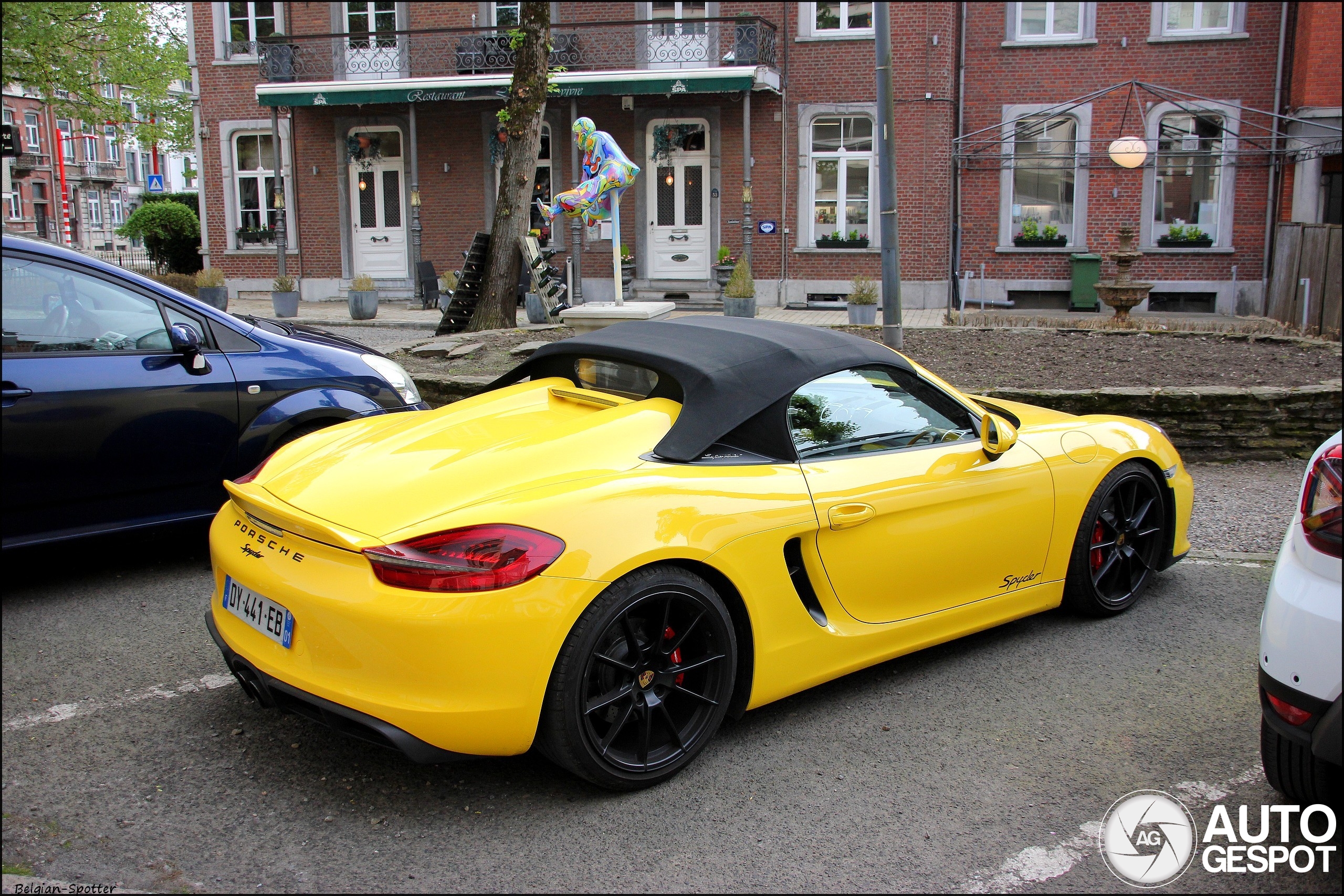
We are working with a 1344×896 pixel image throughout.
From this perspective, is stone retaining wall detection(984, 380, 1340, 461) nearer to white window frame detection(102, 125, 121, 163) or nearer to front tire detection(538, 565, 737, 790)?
front tire detection(538, 565, 737, 790)

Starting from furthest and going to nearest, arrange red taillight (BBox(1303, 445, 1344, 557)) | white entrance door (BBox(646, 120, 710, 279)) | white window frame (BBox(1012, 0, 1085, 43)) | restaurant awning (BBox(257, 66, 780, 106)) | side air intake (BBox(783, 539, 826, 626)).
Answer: white entrance door (BBox(646, 120, 710, 279)) → white window frame (BBox(1012, 0, 1085, 43)) → restaurant awning (BBox(257, 66, 780, 106)) → side air intake (BBox(783, 539, 826, 626)) → red taillight (BBox(1303, 445, 1344, 557))

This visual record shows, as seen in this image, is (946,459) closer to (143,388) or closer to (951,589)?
(951,589)

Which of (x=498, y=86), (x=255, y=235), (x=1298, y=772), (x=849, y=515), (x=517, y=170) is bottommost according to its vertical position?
(x=1298, y=772)

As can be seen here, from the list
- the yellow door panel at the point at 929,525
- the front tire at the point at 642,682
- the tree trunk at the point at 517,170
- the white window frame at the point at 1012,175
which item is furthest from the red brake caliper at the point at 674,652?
the white window frame at the point at 1012,175

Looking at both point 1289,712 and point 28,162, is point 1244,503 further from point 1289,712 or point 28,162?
point 28,162

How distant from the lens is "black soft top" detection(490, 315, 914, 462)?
12.3 feet

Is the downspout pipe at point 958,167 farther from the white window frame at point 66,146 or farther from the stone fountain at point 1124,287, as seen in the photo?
the white window frame at point 66,146

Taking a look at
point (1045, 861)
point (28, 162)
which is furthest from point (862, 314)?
point (1045, 861)

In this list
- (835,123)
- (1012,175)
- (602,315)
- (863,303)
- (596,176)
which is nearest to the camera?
(602,315)

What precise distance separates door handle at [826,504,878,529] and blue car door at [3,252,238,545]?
3254mm

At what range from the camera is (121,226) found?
3052 cm

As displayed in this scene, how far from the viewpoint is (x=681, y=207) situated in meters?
23.0

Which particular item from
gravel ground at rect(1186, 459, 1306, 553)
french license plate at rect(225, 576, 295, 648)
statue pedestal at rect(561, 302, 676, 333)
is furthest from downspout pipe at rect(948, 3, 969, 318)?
french license plate at rect(225, 576, 295, 648)

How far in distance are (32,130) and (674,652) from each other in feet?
12.5
